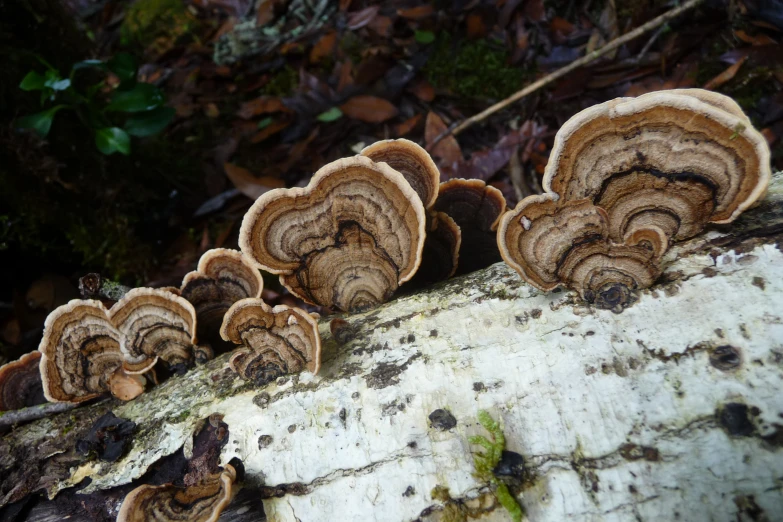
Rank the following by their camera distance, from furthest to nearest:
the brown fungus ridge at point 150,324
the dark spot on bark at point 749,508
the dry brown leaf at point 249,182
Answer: the dry brown leaf at point 249,182
the brown fungus ridge at point 150,324
the dark spot on bark at point 749,508

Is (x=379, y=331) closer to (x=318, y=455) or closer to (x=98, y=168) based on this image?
(x=318, y=455)

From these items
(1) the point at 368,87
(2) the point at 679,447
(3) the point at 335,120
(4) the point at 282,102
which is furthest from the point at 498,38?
(2) the point at 679,447

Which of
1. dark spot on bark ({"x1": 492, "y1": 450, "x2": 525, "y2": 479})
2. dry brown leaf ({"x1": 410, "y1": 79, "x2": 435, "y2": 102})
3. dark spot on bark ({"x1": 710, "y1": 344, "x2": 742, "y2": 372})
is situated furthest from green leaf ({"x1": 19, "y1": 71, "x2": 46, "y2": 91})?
dark spot on bark ({"x1": 710, "y1": 344, "x2": 742, "y2": 372})

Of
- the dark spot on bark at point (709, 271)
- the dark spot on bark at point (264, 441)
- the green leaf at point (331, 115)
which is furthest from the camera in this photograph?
the green leaf at point (331, 115)

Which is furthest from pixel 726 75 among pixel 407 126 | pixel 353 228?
pixel 353 228

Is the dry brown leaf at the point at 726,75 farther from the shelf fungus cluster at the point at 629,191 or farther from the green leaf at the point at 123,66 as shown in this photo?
the green leaf at the point at 123,66

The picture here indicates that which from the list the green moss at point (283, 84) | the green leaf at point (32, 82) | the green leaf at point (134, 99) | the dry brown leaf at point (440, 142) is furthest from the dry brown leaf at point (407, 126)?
the green leaf at point (32, 82)
